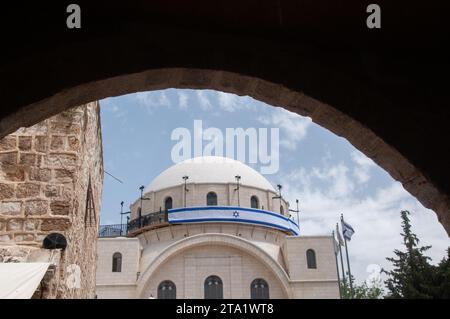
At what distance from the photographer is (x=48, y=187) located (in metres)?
5.52

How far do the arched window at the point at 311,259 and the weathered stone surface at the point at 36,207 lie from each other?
25.3 meters

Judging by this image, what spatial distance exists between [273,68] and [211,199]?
99.5ft

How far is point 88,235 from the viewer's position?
7.44 meters

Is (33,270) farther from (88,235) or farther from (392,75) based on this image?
(392,75)

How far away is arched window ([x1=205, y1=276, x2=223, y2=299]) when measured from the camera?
2822cm

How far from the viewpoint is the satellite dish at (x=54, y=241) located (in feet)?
17.0

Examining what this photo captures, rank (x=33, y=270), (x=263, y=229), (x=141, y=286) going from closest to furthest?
(x=33, y=270)
(x=141, y=286)
(x=263, y=229)

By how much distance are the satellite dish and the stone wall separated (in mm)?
74

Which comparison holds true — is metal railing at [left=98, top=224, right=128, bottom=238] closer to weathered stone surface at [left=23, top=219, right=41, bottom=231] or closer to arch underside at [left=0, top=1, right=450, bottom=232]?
weathered stone surface at [left=23, top=219, right=41, bottom=231]

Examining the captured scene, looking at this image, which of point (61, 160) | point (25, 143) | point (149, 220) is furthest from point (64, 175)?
point (149, 220)

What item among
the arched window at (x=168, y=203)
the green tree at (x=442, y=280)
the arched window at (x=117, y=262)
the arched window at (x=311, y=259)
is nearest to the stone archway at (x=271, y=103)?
the green tree at (x=442, y=280)

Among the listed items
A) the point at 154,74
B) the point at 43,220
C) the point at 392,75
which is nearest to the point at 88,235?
the point at 43,220

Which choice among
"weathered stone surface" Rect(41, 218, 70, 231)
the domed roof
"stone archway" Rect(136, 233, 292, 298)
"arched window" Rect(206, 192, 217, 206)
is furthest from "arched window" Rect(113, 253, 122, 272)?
"weathered stone surface" Rect(41, 218, 70, 231)

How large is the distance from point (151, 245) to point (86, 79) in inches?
1136
